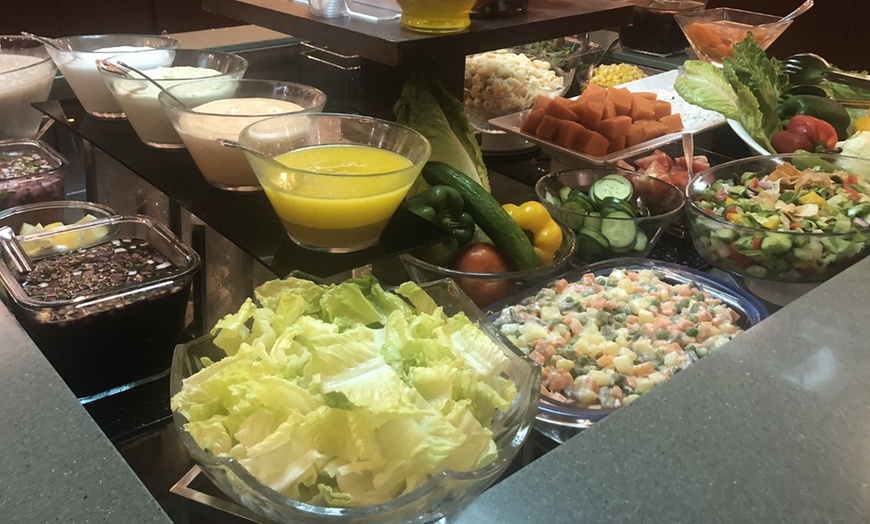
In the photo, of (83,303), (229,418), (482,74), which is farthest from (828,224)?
(83,303)

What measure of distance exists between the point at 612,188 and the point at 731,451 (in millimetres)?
785

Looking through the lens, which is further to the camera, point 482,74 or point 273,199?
point 482,74

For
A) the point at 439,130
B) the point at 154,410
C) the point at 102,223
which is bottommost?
the point at 154,410

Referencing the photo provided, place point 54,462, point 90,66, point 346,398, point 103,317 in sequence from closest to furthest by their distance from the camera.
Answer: point 54,462 → point 346,398 → point 103,317 → point 90,66

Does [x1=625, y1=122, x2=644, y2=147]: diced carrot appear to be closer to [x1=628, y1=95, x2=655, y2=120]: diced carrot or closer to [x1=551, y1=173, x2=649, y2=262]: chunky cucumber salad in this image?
[x1=628, y1=95, x2=655, y2=120]: diced carrot

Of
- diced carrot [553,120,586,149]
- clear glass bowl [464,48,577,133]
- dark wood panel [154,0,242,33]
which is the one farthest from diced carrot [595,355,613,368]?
dark wood panel [154,0,242,33]

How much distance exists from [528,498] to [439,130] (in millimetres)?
900

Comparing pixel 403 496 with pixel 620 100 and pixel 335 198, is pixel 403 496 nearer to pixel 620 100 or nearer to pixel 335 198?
pixel 335 198

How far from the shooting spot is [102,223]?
3.73 ft

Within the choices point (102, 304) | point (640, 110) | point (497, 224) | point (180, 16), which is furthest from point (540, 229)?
point (180, 16)

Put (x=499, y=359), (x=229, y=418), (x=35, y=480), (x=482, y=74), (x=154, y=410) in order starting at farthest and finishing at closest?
(x=482, y=74) → (x=154, y=410) → (x=499, y=359) → (x=229, y=418) → (x=35, y=480)

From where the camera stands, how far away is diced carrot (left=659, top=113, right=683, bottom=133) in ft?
5.45

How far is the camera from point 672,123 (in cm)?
167

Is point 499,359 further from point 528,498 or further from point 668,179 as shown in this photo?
point 668,179
